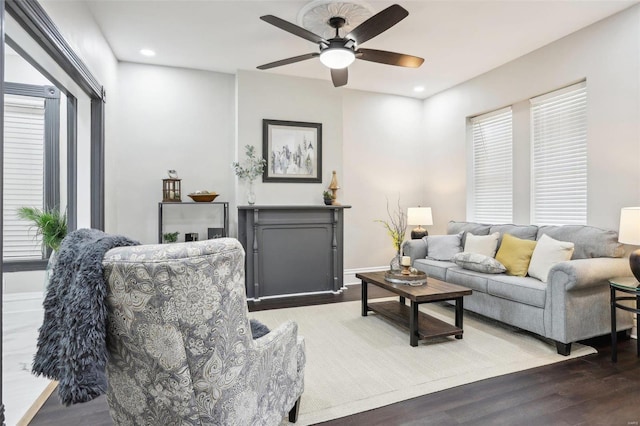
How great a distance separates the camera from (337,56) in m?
2.87

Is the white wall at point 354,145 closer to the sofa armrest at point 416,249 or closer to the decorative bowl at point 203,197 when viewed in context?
the decorative bowl at point 203,197

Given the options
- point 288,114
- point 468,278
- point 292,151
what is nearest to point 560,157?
point 468,278

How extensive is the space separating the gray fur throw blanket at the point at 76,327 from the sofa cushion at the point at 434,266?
3567 mm

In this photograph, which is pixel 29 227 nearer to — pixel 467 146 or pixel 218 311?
pixel 218 311

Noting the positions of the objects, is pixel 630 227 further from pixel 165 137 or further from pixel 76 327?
pixel 165 137

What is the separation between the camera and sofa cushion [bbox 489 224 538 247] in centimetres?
372

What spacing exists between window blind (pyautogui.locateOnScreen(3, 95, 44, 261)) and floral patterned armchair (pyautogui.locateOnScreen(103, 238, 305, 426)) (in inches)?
130

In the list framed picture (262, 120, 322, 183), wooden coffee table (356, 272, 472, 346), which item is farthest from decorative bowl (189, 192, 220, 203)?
wooden coffee table (356, 272, 472, 346)

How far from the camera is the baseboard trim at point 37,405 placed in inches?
74.4

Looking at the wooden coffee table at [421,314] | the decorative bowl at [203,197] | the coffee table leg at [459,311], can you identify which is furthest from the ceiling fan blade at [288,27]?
the coffee table leg at [459,311]

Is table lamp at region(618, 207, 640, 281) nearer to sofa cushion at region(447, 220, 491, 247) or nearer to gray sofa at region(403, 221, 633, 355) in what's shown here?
gray sofa at region(403, 221, 633, 355)

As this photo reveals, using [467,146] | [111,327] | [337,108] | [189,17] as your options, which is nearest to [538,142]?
[467,146]

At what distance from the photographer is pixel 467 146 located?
5121 mm

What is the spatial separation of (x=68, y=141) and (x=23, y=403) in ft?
7.52
